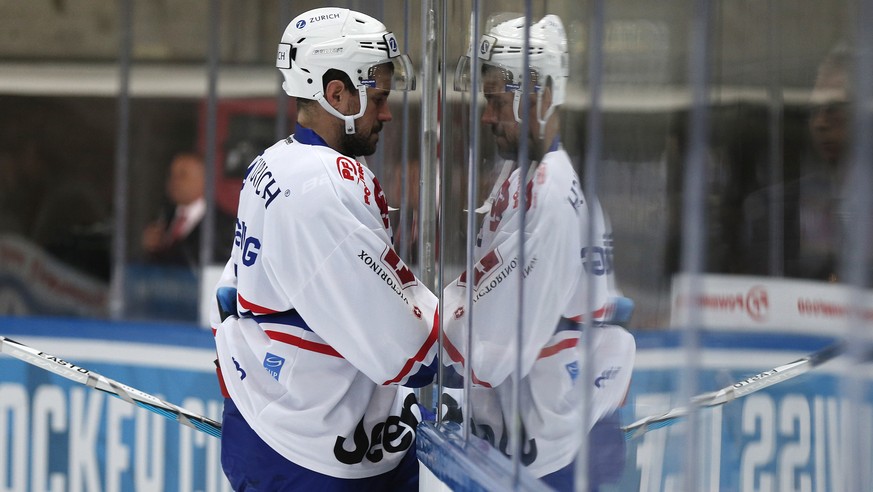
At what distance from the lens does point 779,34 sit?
67cm

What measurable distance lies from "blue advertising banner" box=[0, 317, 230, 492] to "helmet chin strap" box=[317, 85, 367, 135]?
1727 mm

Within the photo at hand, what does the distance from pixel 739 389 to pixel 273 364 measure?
41.2 inches

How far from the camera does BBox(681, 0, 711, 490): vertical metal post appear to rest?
71cm

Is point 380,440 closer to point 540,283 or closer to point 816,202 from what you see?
point 540,283

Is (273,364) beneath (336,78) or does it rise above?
beneath

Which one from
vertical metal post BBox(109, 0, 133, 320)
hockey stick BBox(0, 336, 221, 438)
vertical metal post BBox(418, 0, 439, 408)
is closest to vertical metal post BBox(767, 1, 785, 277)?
vertical metal post BBox(418, 0, 439, 408)

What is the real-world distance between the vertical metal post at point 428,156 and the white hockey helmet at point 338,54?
0.69 ft

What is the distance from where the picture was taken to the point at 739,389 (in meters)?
0.75

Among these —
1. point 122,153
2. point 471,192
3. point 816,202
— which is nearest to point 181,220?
point 122,153

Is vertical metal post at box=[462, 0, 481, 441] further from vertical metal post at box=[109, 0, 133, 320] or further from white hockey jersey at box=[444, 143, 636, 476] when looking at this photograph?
vertical metal post at box=[109, 0, 133, 320]

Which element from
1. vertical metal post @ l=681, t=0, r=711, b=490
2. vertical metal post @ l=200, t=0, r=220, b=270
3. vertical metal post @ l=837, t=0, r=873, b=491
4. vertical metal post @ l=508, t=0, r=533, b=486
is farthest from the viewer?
vertical metal post @ l=200, t=0, r=220, b=270

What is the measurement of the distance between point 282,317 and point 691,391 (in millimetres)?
1001

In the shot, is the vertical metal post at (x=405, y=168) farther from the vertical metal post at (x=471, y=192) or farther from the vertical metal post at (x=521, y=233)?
the vertical metal post at (x=521, y=233)

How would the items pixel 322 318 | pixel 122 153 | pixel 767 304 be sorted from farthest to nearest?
1. pixel 122 153
2. pixel 322 318
3. pixel 767 304
